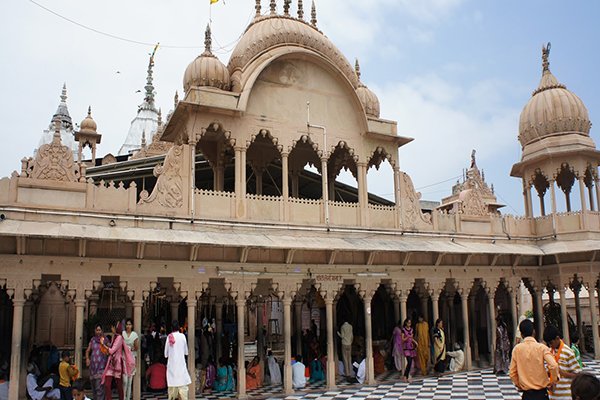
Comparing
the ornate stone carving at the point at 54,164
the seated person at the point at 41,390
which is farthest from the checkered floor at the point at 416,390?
the ornate stone carving at the point at 54,164

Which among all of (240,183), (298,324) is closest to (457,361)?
(298,324)

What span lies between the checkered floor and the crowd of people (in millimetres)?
393

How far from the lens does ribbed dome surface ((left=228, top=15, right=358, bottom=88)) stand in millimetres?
14359

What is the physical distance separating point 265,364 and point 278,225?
4.01 metres

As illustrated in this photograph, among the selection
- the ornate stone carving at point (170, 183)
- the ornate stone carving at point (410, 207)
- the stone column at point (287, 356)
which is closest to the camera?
the ornate stone carving at point (170, 183)

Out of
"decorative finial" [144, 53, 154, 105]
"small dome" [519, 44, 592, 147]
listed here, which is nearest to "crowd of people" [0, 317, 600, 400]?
"small dome" [519, 44, 592, 147]

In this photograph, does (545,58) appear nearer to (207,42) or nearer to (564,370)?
(207,42)

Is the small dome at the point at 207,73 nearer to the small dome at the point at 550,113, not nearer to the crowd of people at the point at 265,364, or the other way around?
the crowd of people at the point at 265,364

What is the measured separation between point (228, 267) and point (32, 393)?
14.7 ft

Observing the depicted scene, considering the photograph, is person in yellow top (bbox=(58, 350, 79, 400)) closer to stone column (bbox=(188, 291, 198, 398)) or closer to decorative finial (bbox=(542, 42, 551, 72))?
stone column (bbox=(188, 291, 198, 398))

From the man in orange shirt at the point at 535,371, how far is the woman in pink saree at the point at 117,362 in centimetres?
707

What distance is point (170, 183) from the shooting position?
12.7 meters

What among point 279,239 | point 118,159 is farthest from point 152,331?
point 118,159

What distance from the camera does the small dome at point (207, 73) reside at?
13.7 meters
